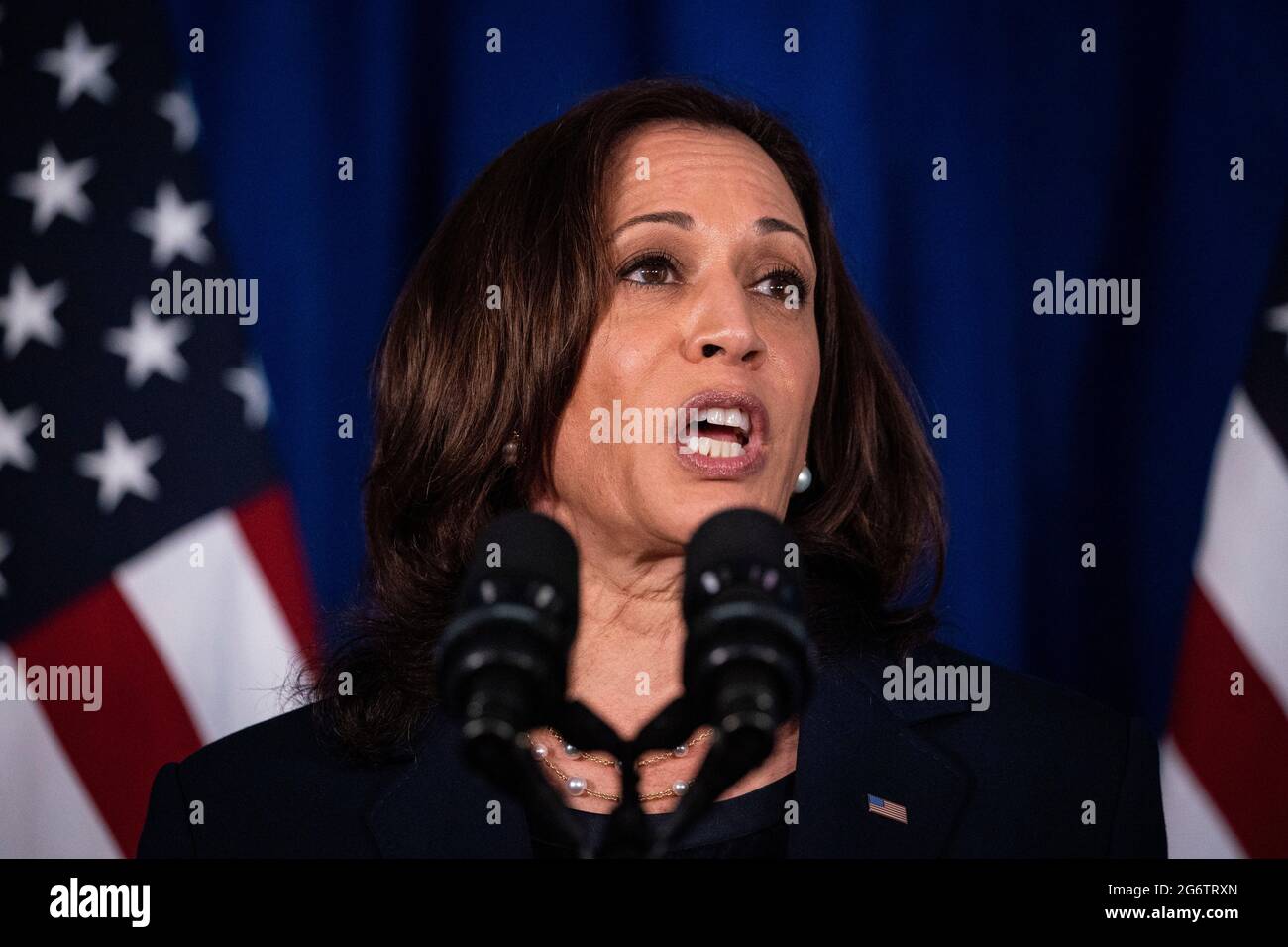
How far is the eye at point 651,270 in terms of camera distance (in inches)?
74.0

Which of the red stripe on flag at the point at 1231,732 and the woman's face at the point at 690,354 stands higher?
the woman's face at the point at 690,354

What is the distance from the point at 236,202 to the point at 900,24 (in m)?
1.24

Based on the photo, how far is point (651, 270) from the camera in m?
1.90

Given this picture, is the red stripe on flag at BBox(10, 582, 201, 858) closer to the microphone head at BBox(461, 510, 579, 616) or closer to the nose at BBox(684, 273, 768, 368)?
the nose at BBox(684, 273, 768, 368)

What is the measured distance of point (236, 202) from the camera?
8.51 feet

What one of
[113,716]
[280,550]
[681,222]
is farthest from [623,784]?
[113,716]

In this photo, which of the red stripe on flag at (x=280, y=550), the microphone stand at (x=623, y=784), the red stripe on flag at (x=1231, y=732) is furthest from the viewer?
the red stripe on flag at (x=280, y=550)

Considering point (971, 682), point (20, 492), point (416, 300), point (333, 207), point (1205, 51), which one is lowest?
point (971, 682)

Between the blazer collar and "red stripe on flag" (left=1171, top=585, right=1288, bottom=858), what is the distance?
2.62 feet

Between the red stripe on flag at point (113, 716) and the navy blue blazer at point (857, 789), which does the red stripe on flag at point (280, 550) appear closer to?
the red stripe on flag at point (113, 716)

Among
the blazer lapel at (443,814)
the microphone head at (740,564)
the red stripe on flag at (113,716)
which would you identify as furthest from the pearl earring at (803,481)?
the red stripe on flag at (113,716)
